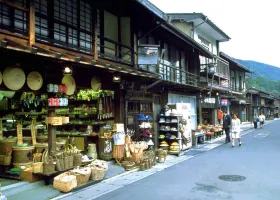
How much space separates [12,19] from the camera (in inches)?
359

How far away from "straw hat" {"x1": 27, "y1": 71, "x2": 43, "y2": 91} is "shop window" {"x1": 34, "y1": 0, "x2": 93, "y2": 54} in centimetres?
125

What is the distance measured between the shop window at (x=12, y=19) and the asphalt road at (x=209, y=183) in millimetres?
5796

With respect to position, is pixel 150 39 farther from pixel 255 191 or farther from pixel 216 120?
pixel 216 120

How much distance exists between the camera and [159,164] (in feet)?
45.1

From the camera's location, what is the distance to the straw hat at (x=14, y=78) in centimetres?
859

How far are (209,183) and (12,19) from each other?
834cm

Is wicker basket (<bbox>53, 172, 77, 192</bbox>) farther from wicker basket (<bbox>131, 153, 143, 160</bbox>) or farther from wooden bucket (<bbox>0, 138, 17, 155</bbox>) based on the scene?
wicker basket (<bbox>131, 153, 143, 160</bbox>)

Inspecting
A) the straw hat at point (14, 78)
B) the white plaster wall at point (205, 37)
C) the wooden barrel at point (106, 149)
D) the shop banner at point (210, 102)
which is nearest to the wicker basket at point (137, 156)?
the wooden barrel at point (106, 149)

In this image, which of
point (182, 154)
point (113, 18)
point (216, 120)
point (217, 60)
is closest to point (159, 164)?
point (182, 154)

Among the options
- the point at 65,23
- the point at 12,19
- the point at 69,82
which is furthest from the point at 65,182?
the point at 65,23

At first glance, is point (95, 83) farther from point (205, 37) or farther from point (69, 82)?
point (205, 37)

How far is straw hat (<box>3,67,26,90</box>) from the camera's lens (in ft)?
28.2

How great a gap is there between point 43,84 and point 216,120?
26070 millimetres

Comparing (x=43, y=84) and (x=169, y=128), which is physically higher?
(x=43, y=84)
